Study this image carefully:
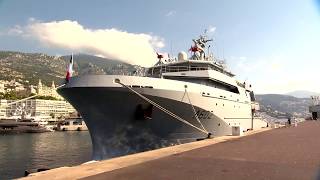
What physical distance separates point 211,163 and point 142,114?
42.2 ft

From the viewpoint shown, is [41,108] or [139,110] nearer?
[139,110]

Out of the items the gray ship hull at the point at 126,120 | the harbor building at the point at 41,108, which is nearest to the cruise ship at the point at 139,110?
the gray ship hull at the point at 126,120

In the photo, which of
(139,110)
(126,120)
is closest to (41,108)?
(126,120)

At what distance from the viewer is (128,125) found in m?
23.5

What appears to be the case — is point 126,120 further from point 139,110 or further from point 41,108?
point 41,108

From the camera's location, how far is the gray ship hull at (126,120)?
22.8m

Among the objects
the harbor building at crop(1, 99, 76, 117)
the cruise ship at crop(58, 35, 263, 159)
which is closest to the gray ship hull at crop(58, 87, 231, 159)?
the cruise ship at crop(58, 35, 263, 159)

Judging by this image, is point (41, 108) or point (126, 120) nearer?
point (126, 120)

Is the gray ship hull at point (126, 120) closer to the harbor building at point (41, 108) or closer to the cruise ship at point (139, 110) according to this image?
the cruise ship at point (139, 110)

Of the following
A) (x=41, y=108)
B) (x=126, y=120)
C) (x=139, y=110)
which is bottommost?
(x=41, y=108)

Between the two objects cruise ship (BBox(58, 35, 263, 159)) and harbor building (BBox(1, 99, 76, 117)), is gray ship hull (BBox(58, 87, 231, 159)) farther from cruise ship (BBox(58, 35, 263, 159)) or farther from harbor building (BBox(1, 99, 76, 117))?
harbor building (BBox(1, 99, 76, 117))

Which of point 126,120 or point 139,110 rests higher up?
point 139,110

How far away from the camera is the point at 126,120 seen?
23375 mm

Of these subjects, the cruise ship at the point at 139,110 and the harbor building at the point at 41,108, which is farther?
the harbor building at the point at 41,108
